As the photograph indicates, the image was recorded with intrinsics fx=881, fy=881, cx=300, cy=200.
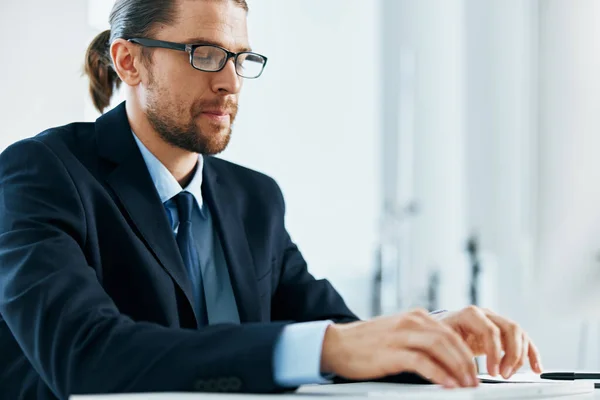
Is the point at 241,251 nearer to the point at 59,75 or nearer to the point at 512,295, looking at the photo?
the point at 59,75

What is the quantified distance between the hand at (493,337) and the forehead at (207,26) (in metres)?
0.75

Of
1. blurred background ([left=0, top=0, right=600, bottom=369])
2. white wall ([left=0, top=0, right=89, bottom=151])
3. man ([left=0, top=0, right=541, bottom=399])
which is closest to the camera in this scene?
man ([left=0, top=0, right=541, bottom=399])

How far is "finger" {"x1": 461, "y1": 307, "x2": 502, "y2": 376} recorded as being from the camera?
1.34 meters

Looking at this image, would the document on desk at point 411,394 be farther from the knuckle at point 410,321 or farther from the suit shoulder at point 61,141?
the suit shoulder at point 61,141

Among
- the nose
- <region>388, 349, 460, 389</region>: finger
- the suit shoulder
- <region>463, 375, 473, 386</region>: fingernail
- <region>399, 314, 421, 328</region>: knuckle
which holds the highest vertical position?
the nose

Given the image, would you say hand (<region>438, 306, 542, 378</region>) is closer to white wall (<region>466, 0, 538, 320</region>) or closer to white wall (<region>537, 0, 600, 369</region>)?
white wall (<region>537, 0, 600, 369</region>)

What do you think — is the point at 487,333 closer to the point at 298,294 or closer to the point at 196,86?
the point at 298,294

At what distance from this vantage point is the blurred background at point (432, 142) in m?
→ 3.37

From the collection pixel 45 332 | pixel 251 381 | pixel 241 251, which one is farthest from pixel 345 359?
pixel 241 251

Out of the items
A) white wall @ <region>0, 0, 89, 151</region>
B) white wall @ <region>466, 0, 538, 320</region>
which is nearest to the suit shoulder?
white wall @ <region>0, 0, 89, 151</region>

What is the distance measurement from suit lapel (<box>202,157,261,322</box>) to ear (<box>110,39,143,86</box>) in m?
0.25

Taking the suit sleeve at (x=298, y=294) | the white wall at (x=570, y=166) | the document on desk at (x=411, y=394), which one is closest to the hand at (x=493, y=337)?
the document on desk at (x=411, y=394)

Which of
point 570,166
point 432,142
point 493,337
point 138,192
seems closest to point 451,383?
point 493,337

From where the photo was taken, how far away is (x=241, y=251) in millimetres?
1838
